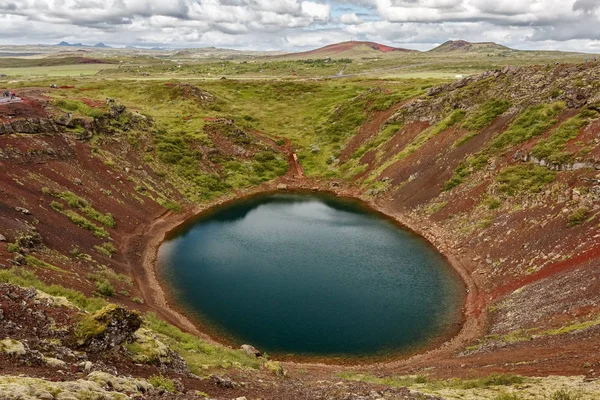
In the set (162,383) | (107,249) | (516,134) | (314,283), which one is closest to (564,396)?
(162,383)

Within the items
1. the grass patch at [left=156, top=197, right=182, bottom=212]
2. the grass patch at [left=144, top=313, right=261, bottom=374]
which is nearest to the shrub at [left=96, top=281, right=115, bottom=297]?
the grass patch at [left=144, top=313, right=261, bottom=374]

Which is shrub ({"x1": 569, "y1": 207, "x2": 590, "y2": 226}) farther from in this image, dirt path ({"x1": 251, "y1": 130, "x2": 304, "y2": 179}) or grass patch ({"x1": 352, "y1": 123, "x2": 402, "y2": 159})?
dirt path ({"x1": 251, "y1": 130, "x2": 304, "y2": 179})

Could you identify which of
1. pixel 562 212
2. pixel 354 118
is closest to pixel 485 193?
pixel 562 212

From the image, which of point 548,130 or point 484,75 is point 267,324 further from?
point 484,75

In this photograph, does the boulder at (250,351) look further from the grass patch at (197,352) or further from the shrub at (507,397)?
the shrub at (507,397)

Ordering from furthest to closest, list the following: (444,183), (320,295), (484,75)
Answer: (484,75) < (444,183) < (320,295)

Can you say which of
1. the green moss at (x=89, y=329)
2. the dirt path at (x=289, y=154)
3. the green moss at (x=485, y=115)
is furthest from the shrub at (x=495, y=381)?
the dirt path at (x=289, y=154)

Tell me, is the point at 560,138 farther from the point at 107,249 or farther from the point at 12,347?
the point at 12,347
